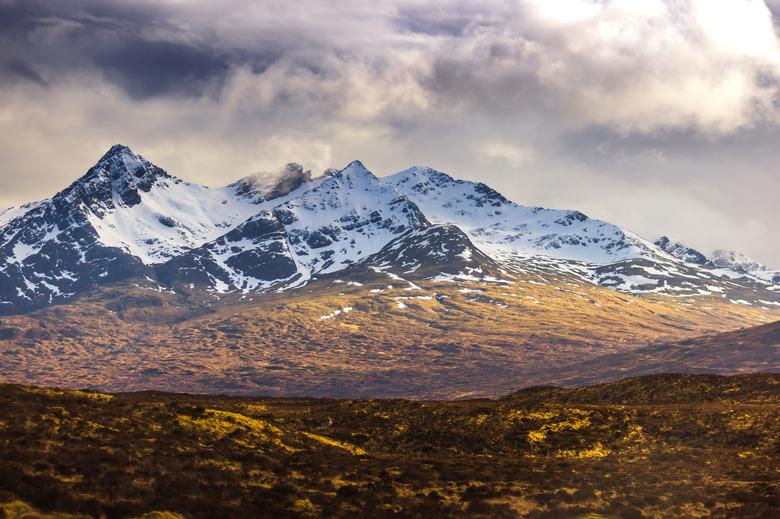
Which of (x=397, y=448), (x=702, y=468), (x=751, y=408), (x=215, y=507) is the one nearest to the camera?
(x=215, y=507)

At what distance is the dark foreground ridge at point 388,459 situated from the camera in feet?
119

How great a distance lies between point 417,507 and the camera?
40188 mm

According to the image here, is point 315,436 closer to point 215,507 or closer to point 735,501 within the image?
point 215,507

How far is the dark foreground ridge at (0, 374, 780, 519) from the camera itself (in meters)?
36.2

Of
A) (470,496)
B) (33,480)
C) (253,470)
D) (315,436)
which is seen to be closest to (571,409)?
(315,436)

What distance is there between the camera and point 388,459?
5584 centimetres

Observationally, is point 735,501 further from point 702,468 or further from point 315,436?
point 315,436

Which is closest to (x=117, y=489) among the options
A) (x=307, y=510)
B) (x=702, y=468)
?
(x=307, y=510)

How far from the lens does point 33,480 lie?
32719mm

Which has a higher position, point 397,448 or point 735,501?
point 735,501

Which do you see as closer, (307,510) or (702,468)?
(307,510)

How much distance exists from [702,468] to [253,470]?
1397 inches

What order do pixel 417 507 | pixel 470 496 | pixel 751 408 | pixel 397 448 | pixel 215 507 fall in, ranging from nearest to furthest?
1. pixel 215 507
2. pixel 417 507
3. pixel 470 496
4. pixel 397 448
5. pixel 751 408

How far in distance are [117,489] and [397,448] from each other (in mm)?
35115
